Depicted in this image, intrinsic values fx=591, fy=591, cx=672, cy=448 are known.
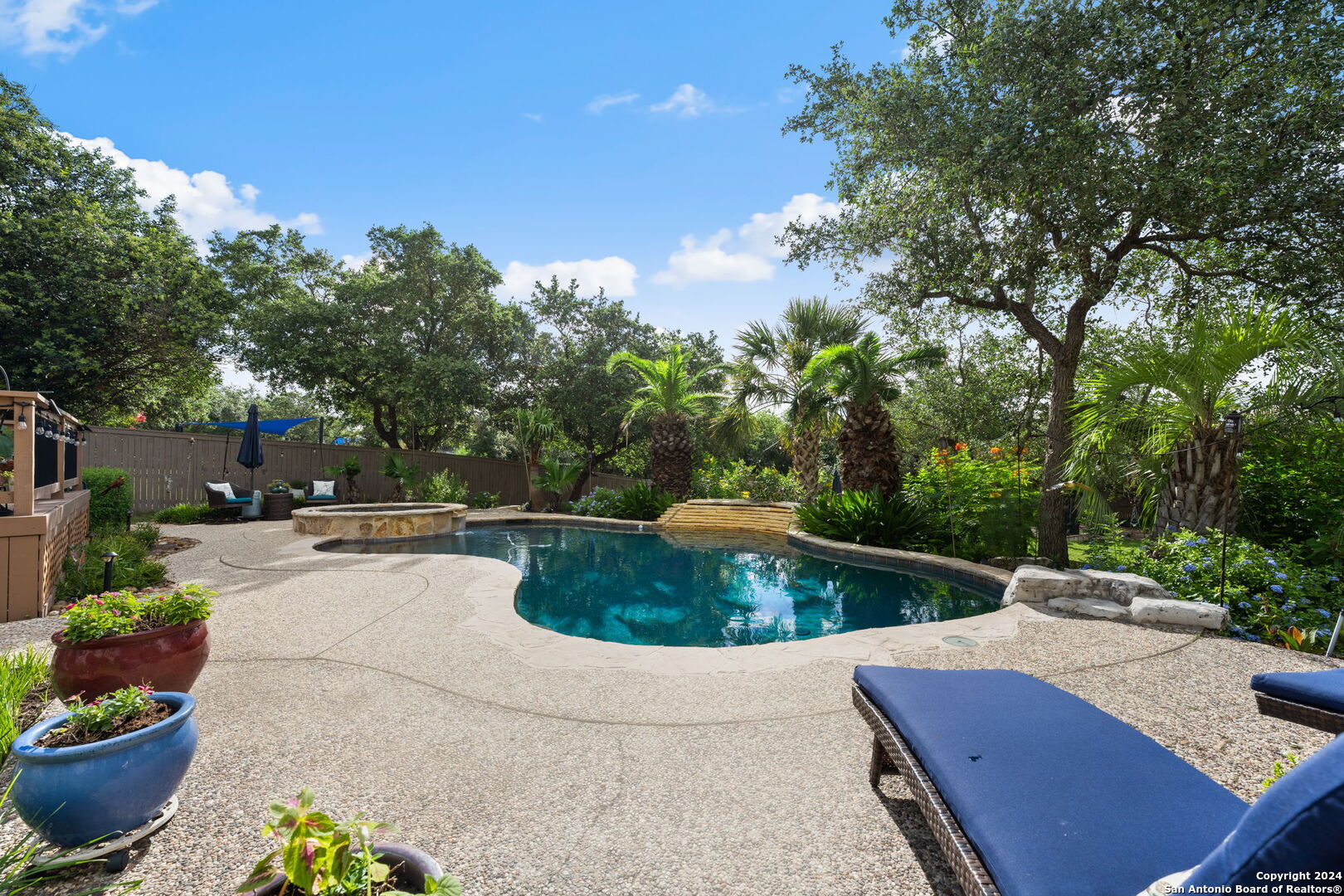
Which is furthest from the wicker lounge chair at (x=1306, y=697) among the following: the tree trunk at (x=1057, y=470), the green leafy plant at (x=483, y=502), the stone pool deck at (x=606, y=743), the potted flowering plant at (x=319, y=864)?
the green leafy plant at (x=483, y=502)

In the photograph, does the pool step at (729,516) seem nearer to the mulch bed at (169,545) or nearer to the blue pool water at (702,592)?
the blue pool water at (702,592)

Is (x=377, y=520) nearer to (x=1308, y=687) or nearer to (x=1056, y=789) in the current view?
(x=1056, y=789)

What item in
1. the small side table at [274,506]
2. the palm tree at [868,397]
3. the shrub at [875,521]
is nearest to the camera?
the shrub at [875,521]

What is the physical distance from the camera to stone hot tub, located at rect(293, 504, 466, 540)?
35.6 ft

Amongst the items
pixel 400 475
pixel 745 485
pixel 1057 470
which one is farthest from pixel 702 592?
pixel 400 475

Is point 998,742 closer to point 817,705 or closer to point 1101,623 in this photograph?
point 817,705

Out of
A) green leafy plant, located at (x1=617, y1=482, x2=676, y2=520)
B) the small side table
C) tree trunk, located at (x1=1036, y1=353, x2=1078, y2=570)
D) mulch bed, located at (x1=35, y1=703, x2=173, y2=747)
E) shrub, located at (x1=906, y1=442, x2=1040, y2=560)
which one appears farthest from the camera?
green leafy plant, located at (x1=617, y1=482, x2=676, y2=520)

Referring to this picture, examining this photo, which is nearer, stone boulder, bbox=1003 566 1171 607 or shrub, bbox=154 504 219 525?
stone boulder, bbox=1003 566 1171 607

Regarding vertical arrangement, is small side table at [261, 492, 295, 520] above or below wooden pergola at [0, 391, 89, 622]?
below

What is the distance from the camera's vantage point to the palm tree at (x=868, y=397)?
1071cm

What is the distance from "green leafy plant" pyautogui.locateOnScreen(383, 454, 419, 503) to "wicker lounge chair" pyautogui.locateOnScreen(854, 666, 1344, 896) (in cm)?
1586

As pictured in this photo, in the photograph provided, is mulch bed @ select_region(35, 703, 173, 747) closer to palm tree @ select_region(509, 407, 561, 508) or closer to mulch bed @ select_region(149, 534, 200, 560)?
mulch bed @ select_region(149, 534, 200, 560)

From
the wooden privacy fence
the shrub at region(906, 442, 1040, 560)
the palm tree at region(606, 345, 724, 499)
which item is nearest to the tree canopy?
the wooden privacy fence

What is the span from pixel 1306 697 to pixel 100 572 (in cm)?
887
